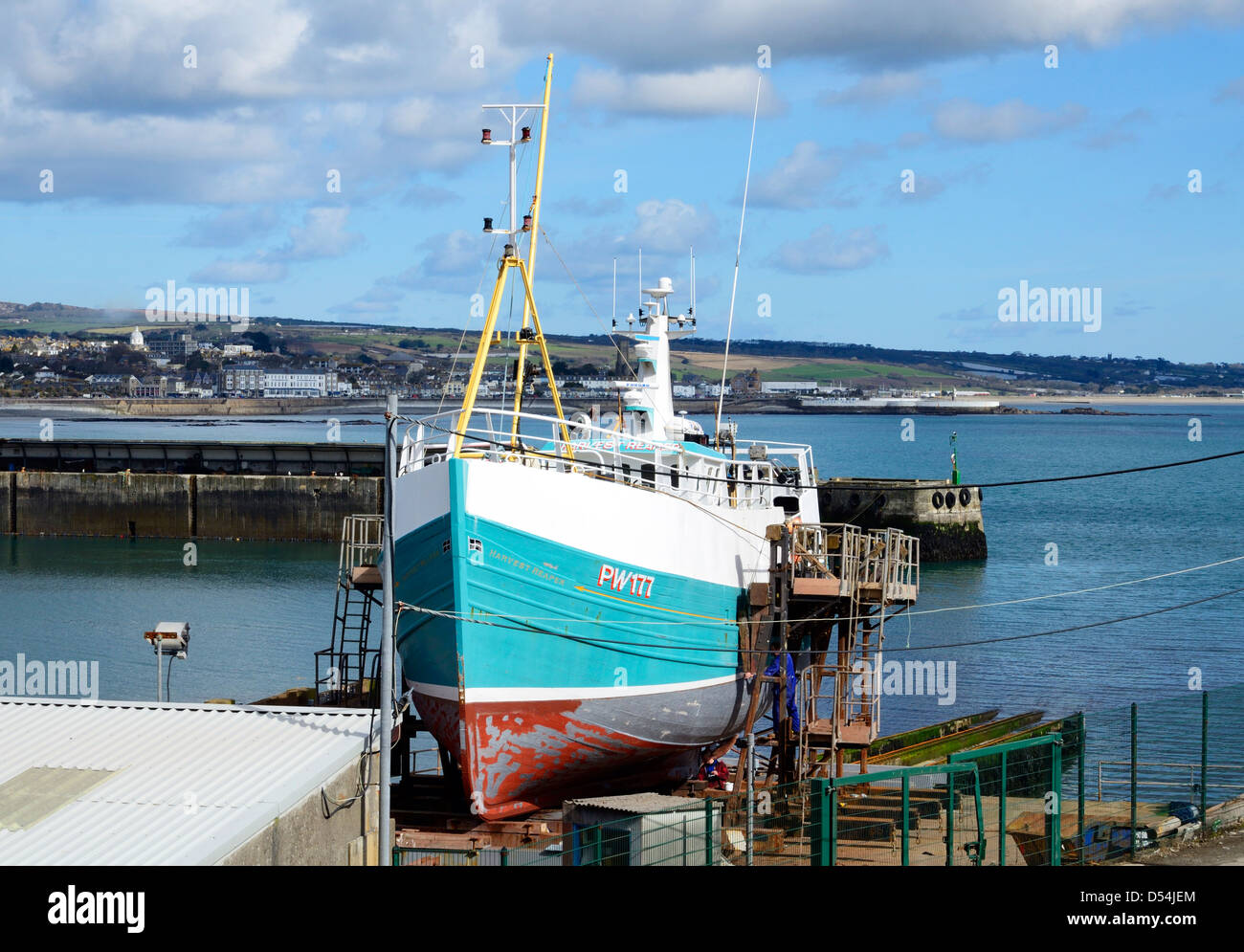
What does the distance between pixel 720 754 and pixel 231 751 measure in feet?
42.7

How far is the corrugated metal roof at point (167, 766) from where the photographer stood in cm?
1451

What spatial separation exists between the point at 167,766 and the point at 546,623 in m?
6.61

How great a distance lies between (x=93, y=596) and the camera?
54688mm

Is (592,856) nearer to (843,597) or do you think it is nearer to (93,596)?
(843,597)

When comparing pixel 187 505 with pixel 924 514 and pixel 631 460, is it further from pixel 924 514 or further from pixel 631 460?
pixel 631 460

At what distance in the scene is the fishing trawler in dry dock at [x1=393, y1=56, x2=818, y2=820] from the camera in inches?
843

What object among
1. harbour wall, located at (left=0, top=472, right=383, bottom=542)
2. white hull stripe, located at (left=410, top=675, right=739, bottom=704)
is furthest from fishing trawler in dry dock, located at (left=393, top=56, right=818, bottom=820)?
harbour wall, located at (left=0, top=472, right=383, bottom=542)

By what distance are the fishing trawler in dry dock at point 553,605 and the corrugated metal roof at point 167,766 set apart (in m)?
2.80

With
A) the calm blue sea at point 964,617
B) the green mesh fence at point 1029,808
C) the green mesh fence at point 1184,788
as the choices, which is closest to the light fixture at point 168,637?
the green mesh fence at point 1029,808

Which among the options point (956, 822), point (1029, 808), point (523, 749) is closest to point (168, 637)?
point (523, 749)

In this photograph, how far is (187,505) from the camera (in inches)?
2849

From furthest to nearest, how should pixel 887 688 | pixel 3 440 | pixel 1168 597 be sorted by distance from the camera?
pixel 3 440 < pixel 1168 597 < pixel 887 688
